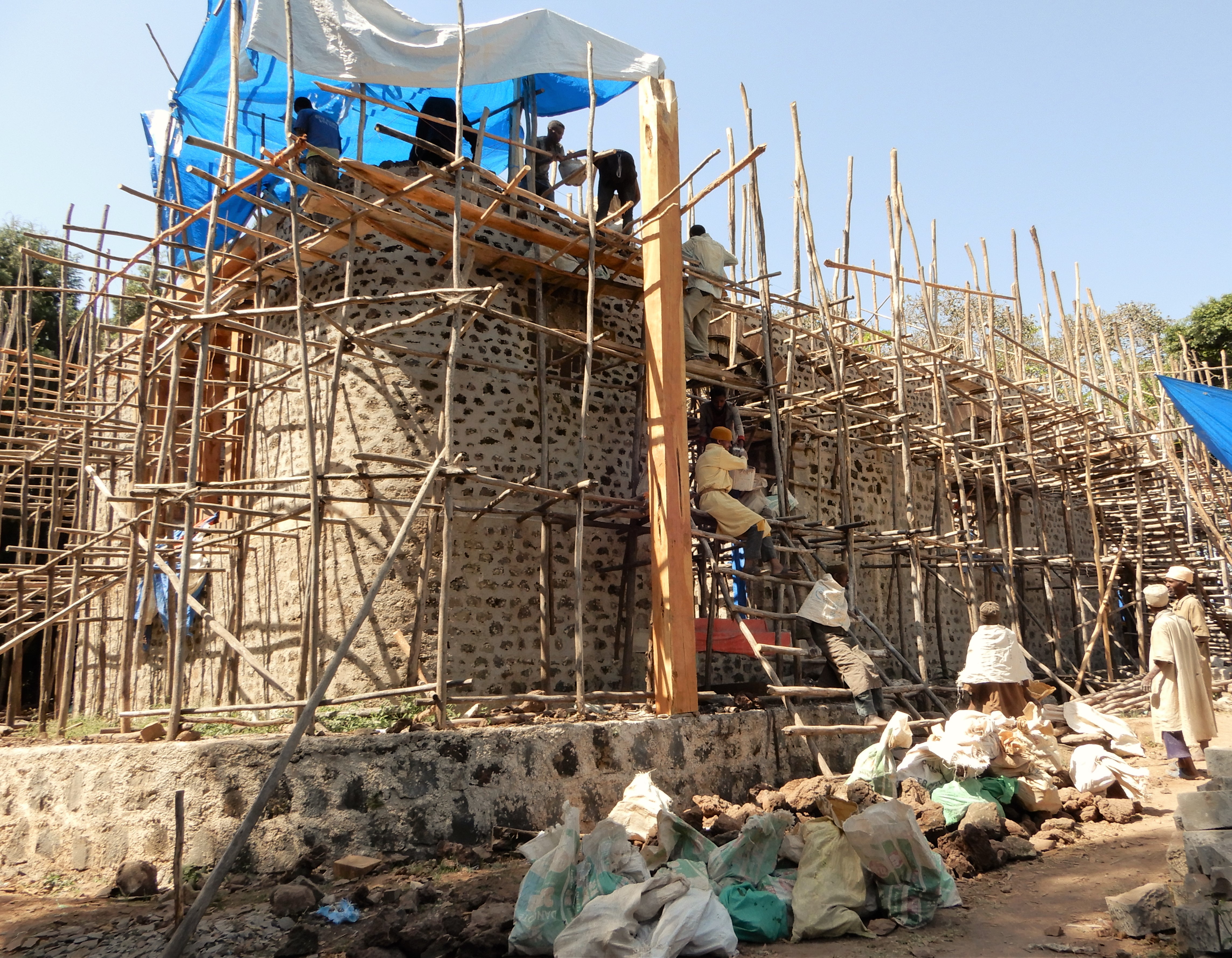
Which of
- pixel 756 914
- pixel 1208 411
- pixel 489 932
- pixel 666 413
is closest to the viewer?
pixel 489 932

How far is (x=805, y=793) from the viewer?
20.6 ft

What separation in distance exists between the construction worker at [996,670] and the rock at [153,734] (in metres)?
5.35

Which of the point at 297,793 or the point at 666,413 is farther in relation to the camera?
the point at 666,413

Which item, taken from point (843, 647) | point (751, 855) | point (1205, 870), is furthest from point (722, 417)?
point (1205, 870)

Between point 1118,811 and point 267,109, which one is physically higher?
point 267,109

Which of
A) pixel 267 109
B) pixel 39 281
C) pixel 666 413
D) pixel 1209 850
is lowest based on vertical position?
pixel 1209 850

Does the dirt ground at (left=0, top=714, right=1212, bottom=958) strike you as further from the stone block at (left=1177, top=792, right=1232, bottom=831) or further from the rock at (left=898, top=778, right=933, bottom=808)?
the rock at (left=898, top=778, right=933, bottom=808)

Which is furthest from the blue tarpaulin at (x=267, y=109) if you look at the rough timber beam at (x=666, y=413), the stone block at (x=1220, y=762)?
the stone block at (x=1220, y=762)

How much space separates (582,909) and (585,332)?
5116 mm

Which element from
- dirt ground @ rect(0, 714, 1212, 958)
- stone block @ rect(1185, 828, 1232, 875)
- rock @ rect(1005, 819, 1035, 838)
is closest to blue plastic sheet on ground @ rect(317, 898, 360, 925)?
dirt ground @ rect(0, 714, 1212, 958)

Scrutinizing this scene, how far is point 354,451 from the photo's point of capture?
720cm

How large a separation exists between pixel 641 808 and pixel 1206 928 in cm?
281

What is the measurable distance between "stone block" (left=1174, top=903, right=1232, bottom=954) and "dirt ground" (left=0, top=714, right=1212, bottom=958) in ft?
0.47

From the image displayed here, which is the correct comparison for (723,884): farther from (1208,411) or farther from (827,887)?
(1208,411)
